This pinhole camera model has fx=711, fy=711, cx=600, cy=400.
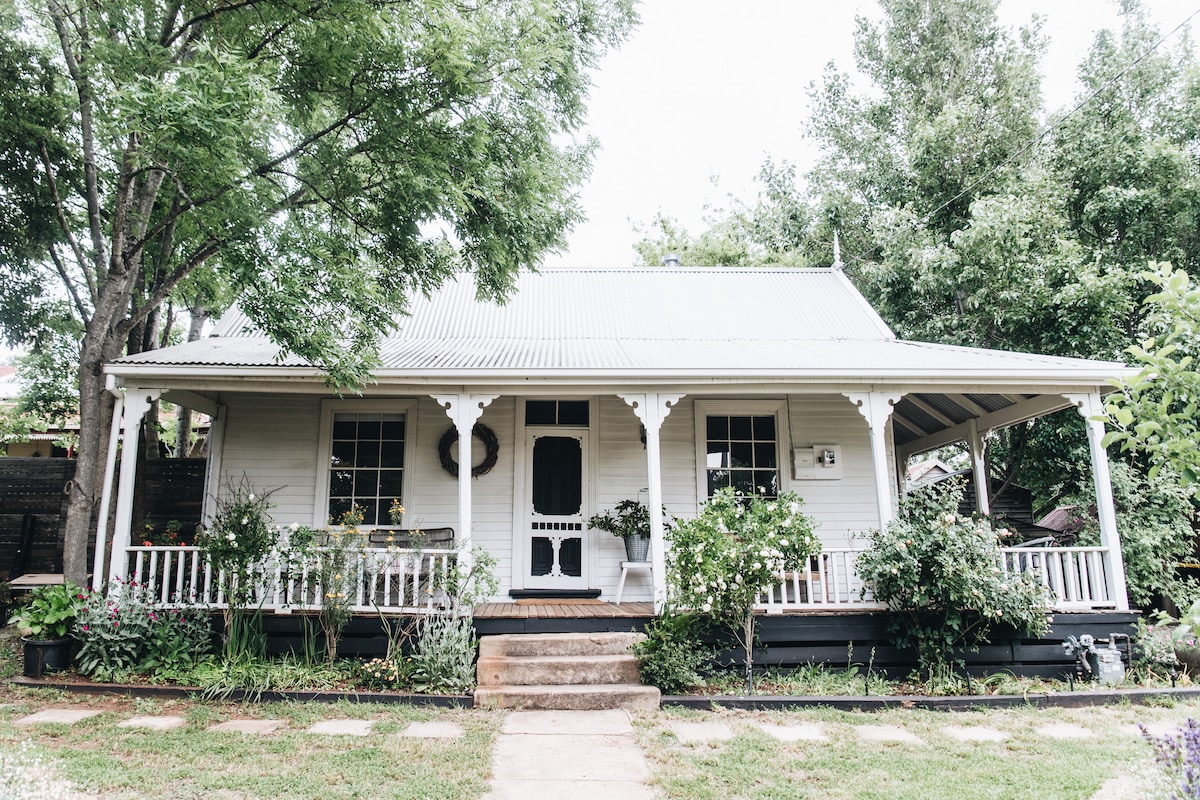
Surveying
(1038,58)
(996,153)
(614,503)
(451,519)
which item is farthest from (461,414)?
(1038,58)

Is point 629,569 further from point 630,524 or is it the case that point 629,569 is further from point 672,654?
point 672,654

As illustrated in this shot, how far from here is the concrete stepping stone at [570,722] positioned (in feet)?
16.9

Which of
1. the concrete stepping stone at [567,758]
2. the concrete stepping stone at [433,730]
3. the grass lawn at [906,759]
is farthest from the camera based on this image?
the concrete stepping stone at [433,730]

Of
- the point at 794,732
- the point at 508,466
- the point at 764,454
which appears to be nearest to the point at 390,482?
the point at 508,466

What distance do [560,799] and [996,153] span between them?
14495 millimetres

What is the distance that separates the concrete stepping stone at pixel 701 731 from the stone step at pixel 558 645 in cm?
109

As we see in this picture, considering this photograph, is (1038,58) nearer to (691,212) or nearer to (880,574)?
(691,212)

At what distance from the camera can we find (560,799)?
12.9ft

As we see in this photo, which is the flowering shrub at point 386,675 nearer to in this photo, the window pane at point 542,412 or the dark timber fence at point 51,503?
the window pane at point 542,412

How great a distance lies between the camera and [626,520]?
320 inches

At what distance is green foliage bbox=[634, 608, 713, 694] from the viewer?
5.95 m

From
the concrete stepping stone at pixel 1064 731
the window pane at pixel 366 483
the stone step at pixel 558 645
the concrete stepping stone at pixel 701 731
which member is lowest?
the concrete stepping stone at pixel 1064 731

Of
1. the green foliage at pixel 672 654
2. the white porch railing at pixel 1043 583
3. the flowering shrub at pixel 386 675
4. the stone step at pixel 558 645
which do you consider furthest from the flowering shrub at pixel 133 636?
the white porch railing at pixel 1043 583

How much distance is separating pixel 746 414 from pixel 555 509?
8.65 ft
